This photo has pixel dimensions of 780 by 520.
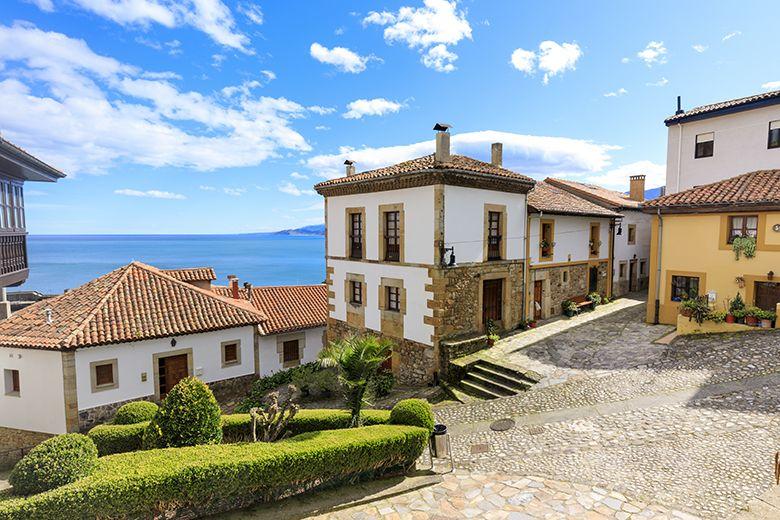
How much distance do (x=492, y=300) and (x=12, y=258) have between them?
24.6 metres

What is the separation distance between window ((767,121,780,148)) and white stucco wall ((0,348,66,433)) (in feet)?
108

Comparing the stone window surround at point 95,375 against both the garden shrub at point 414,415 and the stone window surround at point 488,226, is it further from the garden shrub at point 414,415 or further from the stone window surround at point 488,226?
the stone window surround at point 488,226

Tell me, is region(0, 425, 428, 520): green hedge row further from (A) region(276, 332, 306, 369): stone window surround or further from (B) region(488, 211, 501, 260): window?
(A) region(276, 332, 306, 369): stone window surround

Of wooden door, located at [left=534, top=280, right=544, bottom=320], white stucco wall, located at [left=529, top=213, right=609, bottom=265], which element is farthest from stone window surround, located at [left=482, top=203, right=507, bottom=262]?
wooden door, located at [left=534, top=280, right=544, bottom=320]

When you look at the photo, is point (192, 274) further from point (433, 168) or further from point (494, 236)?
point (494, 236)

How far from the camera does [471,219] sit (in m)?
17.1

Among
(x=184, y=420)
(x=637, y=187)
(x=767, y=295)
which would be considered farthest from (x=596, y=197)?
(x=184, y=420)

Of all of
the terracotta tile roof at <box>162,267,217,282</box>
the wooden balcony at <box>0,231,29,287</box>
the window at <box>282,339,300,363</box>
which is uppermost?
the wooden balcony at <box>0,231,29,287</box>

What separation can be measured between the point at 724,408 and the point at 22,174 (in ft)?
103

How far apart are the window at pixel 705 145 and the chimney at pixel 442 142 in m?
15.4

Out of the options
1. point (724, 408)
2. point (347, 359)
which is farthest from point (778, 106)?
point (347, 359)

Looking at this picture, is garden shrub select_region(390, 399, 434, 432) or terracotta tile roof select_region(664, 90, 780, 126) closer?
garden shrub select_region(390, 399, 434, 432)

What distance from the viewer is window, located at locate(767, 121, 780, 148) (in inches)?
755

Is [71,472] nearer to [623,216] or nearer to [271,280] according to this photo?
[623,216]
